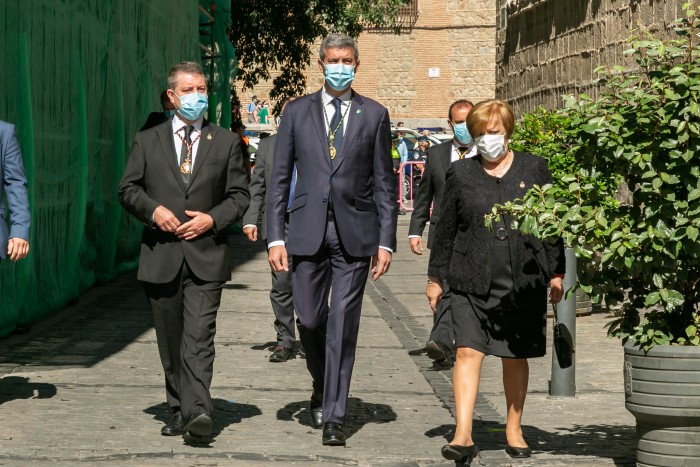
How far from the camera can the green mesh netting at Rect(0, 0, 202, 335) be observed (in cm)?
1128

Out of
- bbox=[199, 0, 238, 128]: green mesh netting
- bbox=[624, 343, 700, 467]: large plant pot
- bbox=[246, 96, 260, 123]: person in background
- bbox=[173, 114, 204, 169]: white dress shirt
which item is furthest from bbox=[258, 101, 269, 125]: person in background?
bbox=[624, 343, 700, 467]: large plant pot

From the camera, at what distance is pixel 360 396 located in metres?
8.94

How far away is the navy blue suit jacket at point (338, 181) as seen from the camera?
756cm

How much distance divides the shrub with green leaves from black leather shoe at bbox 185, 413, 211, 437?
6.11ft

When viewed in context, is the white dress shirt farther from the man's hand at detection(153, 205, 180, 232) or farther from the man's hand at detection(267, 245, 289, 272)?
the man's hand at detection(267, 245, 289, 272)

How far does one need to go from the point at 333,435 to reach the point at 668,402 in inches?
70.3

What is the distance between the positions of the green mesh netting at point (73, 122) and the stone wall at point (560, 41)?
4.39 metres

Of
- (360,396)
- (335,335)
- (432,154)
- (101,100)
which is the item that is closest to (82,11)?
(101,100)

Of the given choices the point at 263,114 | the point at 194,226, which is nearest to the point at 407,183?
the point at 263,114

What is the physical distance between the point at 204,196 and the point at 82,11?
6682 millimetres

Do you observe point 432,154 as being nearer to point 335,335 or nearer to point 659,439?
point 335,335

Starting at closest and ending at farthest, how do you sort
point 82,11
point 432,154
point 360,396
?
point 360,396 → point 432,154 → point 82,11

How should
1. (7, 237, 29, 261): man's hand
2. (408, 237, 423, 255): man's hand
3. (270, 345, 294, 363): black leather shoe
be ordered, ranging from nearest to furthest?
(7, 237, 29, 261): man's hand → (408, 237, 423, 255): man's hand → (270, 345, 294, 363): black leather shoe

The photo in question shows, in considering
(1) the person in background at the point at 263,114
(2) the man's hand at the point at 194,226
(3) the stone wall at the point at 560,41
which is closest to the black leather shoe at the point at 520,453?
(2) the man's hand at the point at 194,226
